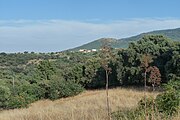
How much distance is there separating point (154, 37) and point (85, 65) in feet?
24.9

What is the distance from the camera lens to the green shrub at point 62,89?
109ft

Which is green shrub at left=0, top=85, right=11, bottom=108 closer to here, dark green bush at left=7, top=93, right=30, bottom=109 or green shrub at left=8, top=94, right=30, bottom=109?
dark green bush at left=7, top=93, right=30, bottom=109

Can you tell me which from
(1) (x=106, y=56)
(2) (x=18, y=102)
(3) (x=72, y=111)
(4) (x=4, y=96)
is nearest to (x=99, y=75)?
(4) (x=4, y=96)

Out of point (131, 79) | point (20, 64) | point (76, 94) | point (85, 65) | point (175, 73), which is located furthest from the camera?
point (20, 64)

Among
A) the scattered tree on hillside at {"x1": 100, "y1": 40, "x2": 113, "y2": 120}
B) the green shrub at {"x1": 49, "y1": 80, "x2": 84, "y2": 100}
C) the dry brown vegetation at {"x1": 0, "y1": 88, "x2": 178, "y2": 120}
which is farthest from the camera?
the green shrub at {"x1": 49, "y1": 80, "x2": 84, "y2": 100}

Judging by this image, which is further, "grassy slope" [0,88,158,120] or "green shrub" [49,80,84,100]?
"green shrub" [49,80,84,100]

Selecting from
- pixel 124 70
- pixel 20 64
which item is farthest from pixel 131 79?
pixel 20 64

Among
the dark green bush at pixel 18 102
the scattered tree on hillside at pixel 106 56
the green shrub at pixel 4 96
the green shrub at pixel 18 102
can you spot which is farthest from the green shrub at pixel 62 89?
the scattered tree on hillside at pixel 106 56

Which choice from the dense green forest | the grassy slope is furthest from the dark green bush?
the grassy slope

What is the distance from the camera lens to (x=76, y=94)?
3431cm

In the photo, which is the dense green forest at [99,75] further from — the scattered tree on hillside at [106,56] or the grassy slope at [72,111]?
the scattered tree on hillside at [106,56]

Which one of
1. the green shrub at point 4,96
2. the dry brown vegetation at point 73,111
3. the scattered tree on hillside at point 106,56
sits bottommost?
the green shrub at point 4,96

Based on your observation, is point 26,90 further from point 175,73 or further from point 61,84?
point 175,73

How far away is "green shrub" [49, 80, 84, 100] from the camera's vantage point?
33219 mm
